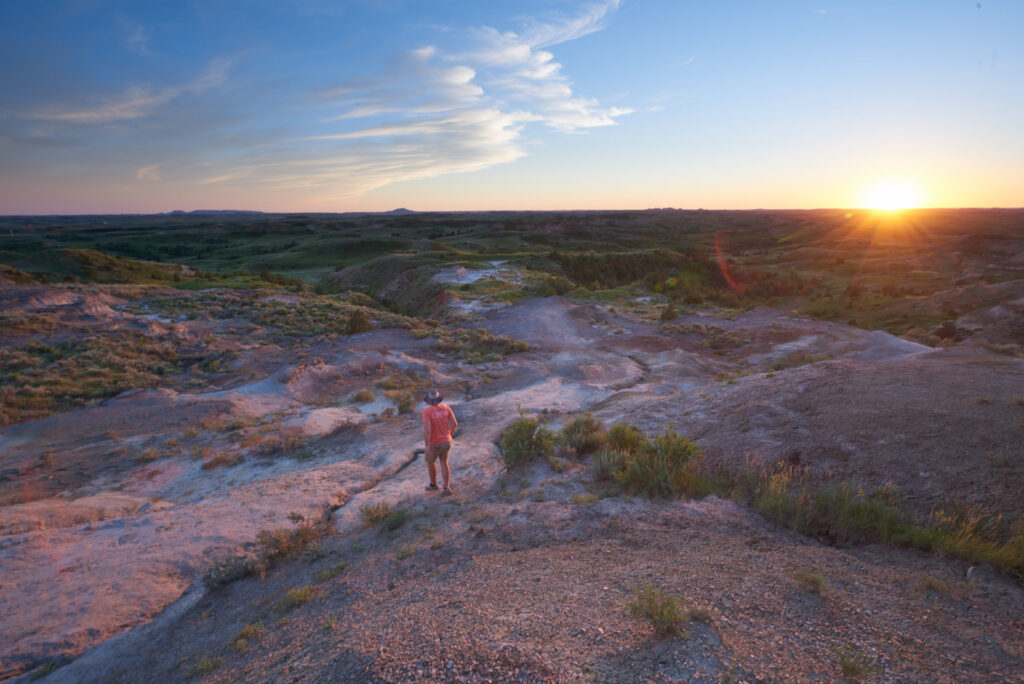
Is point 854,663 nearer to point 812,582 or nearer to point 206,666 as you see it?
point 812,582

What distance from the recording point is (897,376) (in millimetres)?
10672

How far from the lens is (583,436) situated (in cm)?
995

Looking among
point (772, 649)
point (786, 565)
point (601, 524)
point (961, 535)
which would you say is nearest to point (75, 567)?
point (601, 524)

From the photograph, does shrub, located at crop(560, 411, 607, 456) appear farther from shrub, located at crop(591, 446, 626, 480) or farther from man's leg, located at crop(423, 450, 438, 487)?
man's leg, located at crop(423, 450, 438, 487)

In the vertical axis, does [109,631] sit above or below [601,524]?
below

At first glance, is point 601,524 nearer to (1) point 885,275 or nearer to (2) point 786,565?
(2) point 786,565

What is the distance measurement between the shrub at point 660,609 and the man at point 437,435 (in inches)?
176

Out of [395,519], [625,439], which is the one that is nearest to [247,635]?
[395,519]

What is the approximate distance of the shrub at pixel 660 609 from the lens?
163 inches

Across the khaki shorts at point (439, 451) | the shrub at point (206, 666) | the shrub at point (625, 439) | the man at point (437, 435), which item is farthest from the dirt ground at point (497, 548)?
the shrub at point (625, 439)

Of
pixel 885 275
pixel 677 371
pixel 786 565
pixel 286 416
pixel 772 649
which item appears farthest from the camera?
pixel 885 275

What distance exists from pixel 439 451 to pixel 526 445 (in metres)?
1.76

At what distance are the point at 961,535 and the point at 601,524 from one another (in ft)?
14.0

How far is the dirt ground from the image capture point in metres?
4.15
